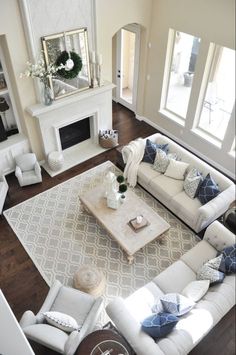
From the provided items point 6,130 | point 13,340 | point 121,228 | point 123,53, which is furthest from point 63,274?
point 123,53

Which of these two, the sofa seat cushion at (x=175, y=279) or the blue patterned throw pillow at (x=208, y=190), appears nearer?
the sofa seat cushion at (x=175, y=279)

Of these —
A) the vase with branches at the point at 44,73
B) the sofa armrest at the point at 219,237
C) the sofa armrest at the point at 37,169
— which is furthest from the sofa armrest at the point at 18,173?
the sofa armrest at the point at 219,237

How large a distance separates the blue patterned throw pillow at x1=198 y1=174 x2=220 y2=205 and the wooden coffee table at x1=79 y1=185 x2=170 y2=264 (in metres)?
0.79

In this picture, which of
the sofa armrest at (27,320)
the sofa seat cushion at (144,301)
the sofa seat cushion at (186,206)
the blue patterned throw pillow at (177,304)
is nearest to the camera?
the blue patterned throw pillow at (177,304)

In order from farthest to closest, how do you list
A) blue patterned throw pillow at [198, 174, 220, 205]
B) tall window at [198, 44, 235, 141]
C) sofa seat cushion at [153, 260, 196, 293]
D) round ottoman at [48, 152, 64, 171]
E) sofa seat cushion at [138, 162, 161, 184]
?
round ottoman at [48, 152, 64, 171], sofa seat cushion at [138, 162, 161, 184], blue patterned throw pillow at [198, 174, 220, 205], sofa seat cushion at [153, 260, 196, 293], tall window at [198, 44, 235, 141]

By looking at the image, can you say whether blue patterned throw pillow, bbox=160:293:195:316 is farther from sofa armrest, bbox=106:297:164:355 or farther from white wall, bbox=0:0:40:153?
white wall, bbox=0:0:40:153

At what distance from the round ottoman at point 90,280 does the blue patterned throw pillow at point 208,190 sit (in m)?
2.12

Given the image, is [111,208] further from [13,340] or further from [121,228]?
[13,340]

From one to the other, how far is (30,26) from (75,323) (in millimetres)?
4579

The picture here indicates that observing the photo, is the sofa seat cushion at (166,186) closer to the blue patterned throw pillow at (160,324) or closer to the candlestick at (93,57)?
the blue patterned throw pillow at (160,324)

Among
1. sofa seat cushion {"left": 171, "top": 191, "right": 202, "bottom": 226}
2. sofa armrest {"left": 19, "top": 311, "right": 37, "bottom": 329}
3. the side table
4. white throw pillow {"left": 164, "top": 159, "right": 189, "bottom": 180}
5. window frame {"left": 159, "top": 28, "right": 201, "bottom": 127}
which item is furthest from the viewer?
window frame {"left": 159, "top": 28, "right": 201, "bottom": 127}

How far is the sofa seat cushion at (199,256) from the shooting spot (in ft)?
14.2

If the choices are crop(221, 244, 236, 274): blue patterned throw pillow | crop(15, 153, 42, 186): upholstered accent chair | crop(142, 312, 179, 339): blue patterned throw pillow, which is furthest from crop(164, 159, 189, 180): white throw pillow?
crop(142, 312, 179, 339): blue patterned throw pillow

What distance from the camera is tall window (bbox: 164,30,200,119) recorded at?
480cm
